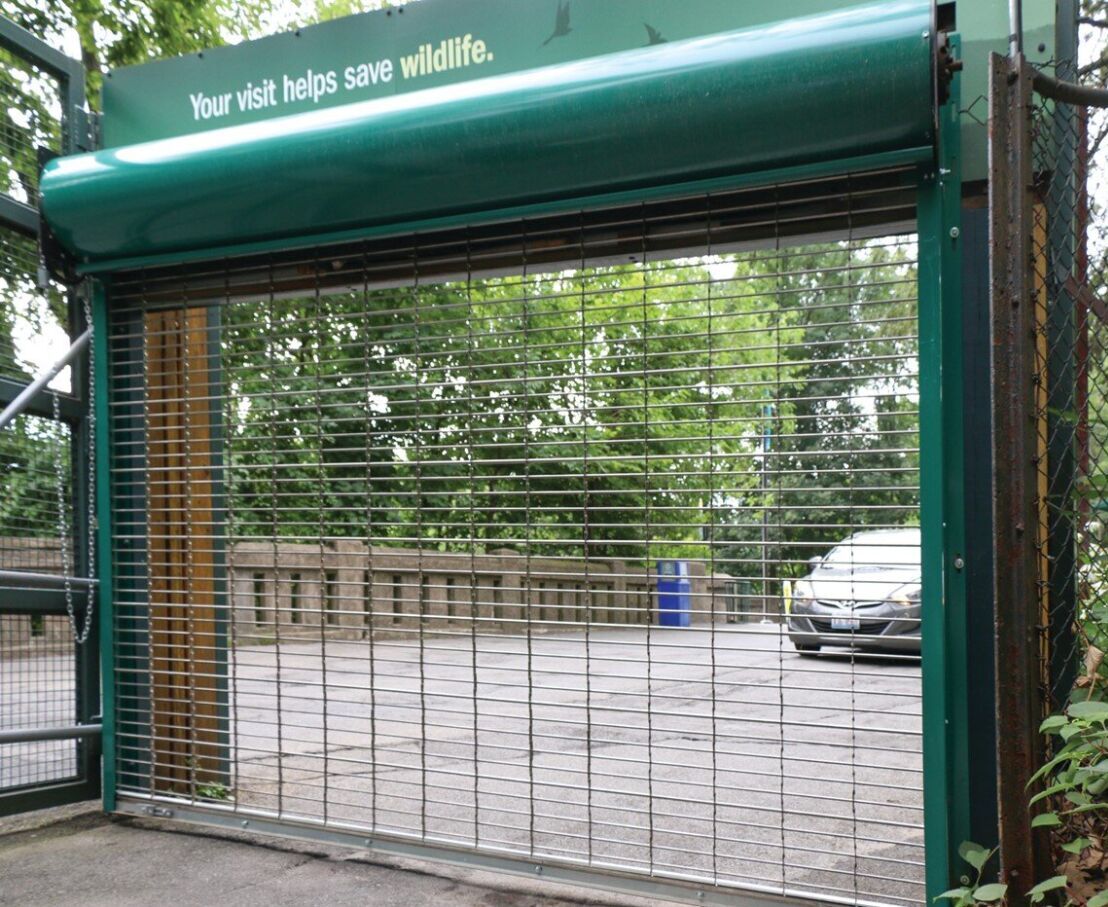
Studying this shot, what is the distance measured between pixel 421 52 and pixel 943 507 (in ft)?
9.27

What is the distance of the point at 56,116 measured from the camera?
207 inches

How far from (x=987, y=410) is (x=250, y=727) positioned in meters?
6.48

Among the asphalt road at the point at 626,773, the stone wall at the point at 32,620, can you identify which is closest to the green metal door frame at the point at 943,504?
the asphalt road at the point at 626,773

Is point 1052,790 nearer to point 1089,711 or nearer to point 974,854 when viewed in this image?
point 1089,711

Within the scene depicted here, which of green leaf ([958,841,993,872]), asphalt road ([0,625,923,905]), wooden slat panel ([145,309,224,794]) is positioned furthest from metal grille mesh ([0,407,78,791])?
green leaf ([958,841,993,872])

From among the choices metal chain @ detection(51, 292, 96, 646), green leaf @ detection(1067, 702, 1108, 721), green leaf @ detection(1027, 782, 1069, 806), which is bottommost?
green leaf @ detection(1027, 782, 1069, 806)

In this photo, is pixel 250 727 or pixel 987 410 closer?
pixel 987 410

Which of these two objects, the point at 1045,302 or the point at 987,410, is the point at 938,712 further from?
the point at 1045,302

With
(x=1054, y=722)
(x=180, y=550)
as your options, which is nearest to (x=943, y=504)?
(x=1054, y=722)

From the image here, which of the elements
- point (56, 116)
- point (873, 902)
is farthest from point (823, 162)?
point (56, 116)

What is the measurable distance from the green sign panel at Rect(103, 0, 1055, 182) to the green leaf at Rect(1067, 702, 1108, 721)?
1808 mm

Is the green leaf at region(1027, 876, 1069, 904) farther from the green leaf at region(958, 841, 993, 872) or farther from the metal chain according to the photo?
the metal chain

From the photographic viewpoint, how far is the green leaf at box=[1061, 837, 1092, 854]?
113 inches

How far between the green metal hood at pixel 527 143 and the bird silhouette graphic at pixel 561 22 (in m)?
0.33
